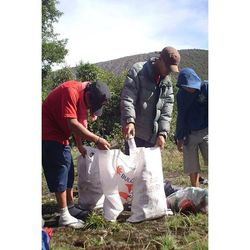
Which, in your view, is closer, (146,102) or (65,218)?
(65,218)

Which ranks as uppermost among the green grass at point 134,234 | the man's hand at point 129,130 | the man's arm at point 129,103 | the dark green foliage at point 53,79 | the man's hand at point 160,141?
the dark green foliage at point 53,79

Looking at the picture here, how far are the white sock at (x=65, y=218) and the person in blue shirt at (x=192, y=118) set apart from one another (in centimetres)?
122

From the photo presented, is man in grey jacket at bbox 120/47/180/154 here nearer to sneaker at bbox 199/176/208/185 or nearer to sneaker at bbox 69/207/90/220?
sneaker at bbox 69/207/90/220

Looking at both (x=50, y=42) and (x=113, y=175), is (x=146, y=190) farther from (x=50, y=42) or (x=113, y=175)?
(x=50, y=42)

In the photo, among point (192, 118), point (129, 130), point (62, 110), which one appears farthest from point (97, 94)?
point (192, 118)

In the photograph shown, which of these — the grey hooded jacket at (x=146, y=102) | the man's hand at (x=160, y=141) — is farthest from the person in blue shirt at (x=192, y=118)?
the man's hand at (x=160, y=141)

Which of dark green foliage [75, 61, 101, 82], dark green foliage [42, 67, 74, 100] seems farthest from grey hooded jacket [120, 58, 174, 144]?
dark green foliage [75, 61, 101, 82]

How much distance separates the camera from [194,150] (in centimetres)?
341

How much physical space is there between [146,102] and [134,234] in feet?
3.43

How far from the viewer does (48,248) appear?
1919 millimetres

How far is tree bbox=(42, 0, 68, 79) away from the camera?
203 cm

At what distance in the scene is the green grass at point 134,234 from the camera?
2129 millimetres

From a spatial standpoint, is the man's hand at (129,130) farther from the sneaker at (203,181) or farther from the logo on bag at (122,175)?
the sneaker at (203,181)
